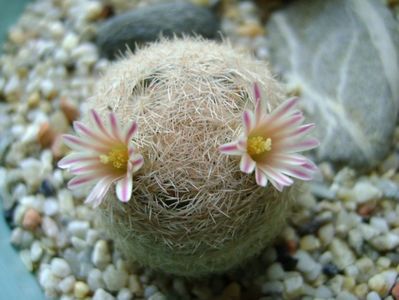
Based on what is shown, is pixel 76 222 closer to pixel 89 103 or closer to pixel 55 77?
pixel 89 103

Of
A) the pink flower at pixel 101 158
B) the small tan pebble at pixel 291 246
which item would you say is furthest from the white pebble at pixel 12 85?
the small tan pebble at pixel 291 246

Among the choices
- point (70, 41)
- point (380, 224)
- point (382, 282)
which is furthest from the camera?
point (70, 41)

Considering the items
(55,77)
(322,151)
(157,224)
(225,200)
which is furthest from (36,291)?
(322,151)

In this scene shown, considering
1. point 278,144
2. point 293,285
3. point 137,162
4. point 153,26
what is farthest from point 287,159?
point 153,26

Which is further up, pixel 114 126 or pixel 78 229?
pixel 114 126

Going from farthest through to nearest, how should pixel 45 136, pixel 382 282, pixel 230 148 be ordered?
pixel 45 136 → pixel 382 282 → pixel 230 148

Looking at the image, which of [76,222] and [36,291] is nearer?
[36,291]

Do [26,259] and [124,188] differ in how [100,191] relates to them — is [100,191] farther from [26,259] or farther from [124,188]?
[26,259]

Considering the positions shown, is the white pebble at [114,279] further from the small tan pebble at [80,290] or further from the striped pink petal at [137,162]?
the striped pink petal at [137,162]
